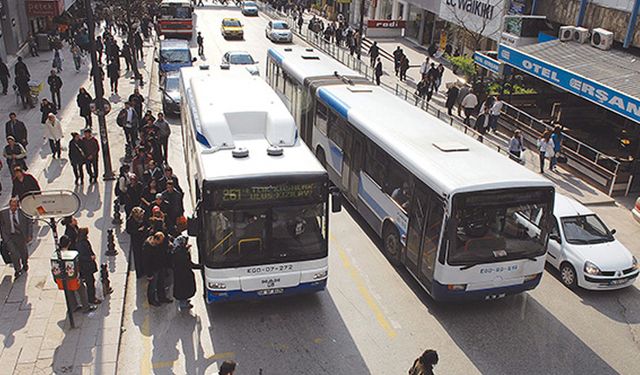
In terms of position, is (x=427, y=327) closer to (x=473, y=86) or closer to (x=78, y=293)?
(x=78, y=293)

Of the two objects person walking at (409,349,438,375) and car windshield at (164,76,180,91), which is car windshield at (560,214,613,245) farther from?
car windshield at (164,76,180,91)

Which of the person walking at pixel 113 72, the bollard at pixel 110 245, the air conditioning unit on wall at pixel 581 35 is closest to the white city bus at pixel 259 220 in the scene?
the bollard at pixel 110 245

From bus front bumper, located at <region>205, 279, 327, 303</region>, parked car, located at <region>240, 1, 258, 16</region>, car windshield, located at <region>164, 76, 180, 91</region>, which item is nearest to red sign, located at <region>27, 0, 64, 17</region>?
car windshield, located at <region>164, 76, 180, 91</region>

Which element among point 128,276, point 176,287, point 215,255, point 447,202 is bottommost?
point 128,276

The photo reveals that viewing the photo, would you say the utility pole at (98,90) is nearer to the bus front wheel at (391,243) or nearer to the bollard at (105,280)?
the bollard at (105,280)

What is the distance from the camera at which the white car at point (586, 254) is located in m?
11.6

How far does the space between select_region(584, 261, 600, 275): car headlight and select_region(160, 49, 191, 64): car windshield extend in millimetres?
21150

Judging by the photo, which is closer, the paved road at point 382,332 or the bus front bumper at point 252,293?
the paved road at point 382,332

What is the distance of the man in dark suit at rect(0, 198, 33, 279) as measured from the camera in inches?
415

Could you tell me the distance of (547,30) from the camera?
82.1 ft

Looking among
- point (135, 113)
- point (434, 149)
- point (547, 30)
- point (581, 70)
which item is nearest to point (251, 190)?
point (434, 149)

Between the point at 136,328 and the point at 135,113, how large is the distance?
29.0 feet

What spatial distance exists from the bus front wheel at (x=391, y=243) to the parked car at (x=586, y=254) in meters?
3.41

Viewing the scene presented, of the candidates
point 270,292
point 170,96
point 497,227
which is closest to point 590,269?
point 497,227
